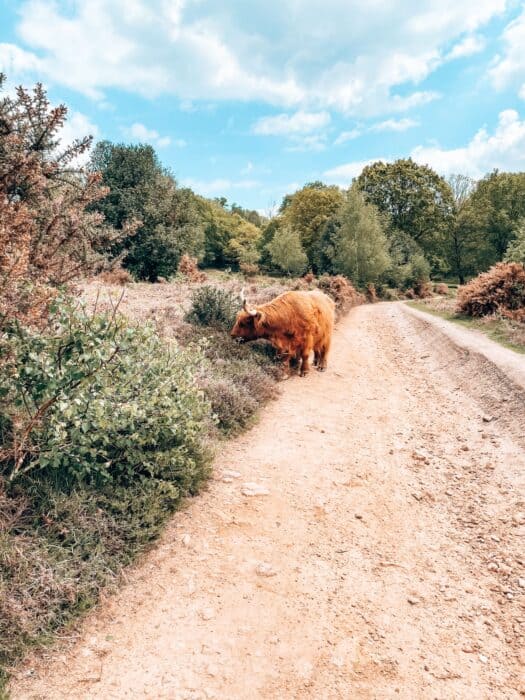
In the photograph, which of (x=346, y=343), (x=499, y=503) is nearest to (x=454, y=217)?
(x=346, y=343)

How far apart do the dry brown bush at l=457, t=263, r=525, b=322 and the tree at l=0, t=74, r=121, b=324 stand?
1549cm

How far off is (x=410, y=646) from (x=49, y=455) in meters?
3.20

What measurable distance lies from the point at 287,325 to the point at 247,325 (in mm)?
913

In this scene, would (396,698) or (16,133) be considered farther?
(16,133)

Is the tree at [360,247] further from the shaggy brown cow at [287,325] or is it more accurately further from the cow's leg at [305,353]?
the cow's leg at [305,353]

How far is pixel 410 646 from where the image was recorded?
3.04 meters

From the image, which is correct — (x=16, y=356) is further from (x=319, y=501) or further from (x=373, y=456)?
(x=373, y=456)

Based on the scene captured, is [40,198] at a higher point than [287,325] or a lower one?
higher

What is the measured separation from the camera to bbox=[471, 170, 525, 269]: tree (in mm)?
47188

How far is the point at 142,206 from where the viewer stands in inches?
917

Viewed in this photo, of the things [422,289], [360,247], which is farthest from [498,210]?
[360,247]

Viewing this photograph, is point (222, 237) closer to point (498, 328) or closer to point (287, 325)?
point (498, 328)

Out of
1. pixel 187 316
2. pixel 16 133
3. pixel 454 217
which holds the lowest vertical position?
pixel 187 316

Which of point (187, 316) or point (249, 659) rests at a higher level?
point (187, 316)
